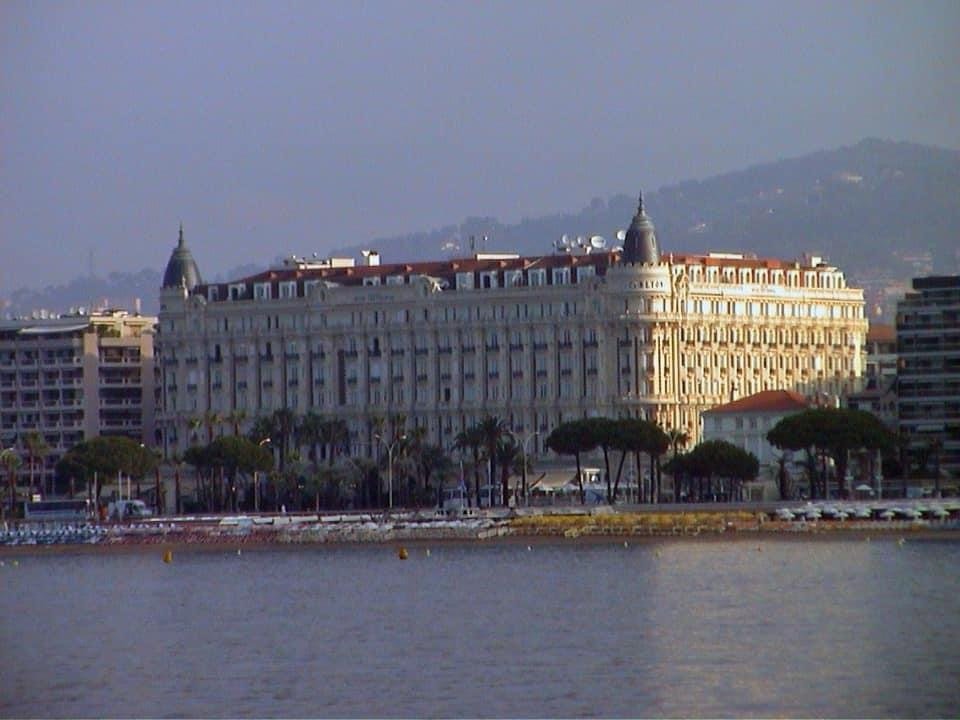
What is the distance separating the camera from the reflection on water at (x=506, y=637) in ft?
222

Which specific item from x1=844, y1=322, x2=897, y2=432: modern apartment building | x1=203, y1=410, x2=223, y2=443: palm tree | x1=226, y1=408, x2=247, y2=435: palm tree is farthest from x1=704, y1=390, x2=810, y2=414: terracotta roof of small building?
x1=203, y1=410, x2=223, y2=443: palm tree

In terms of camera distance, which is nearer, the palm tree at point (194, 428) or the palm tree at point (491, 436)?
the palm tree at point (491, 436)

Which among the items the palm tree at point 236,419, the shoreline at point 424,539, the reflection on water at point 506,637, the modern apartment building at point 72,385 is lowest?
the reflection on water at point 506,637

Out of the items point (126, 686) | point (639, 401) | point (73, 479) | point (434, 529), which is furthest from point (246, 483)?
point (126, 686)

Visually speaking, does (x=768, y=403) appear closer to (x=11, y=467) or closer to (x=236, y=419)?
(x=236, y=419)

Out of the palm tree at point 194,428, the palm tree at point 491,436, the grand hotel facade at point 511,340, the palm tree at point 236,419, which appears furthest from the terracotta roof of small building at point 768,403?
the palm tree at point 194,428

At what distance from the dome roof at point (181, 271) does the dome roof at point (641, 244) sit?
103 ft

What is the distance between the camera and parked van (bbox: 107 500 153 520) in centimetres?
16900

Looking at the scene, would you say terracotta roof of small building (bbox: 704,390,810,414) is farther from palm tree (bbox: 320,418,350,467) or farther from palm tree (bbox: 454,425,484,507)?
palm tree (bbox: 320,418,350,467)

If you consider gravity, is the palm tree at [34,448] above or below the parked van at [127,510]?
above

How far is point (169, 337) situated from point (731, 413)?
38548mm

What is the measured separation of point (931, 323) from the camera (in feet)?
513

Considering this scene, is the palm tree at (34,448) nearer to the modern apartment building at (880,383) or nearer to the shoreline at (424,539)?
the shoreline at (424,539)

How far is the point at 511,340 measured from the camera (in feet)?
582
